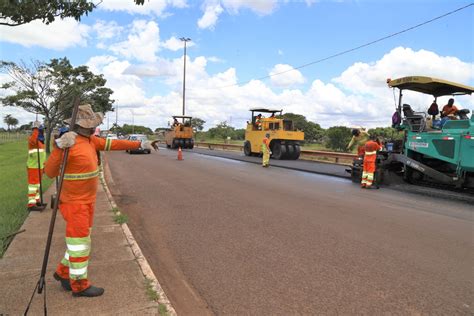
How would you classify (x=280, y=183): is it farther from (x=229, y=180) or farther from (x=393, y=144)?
(x=393, y=144)

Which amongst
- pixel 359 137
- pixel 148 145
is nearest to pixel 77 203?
pixel 148 145

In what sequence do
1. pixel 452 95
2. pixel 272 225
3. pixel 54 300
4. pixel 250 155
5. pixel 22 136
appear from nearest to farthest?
1. pixel 54 300
2. pixel 272 225
3. pixel 452 95
4. pixel 250 155
5. pixel 22 136

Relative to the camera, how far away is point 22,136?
2370 inches

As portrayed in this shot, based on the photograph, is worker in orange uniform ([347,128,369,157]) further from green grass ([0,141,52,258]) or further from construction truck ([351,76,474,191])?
green grass ([0,141,52,258])

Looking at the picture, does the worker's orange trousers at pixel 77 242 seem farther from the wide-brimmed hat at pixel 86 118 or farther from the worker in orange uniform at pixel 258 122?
the worker in orange uniform at pixel 258 122

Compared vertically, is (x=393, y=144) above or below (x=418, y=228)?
above

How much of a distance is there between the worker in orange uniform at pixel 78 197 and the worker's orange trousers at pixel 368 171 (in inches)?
360

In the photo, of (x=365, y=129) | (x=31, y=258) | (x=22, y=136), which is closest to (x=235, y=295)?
(x=31, y=258)

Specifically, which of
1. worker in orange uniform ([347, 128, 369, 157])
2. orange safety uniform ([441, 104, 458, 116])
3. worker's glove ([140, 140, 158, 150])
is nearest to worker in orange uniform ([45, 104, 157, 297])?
worker's glove ([140, 140, 158, 150])

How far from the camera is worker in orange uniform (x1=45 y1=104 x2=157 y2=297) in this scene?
146 inches

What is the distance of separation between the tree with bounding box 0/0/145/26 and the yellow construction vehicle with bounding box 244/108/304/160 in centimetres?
1710

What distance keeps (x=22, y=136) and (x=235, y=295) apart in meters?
65.1

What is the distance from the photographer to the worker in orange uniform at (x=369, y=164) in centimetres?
1152

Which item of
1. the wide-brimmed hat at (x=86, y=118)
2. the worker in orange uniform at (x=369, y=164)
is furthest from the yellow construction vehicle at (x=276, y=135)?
the wide-brimmed hat at (x=86, y=118)
